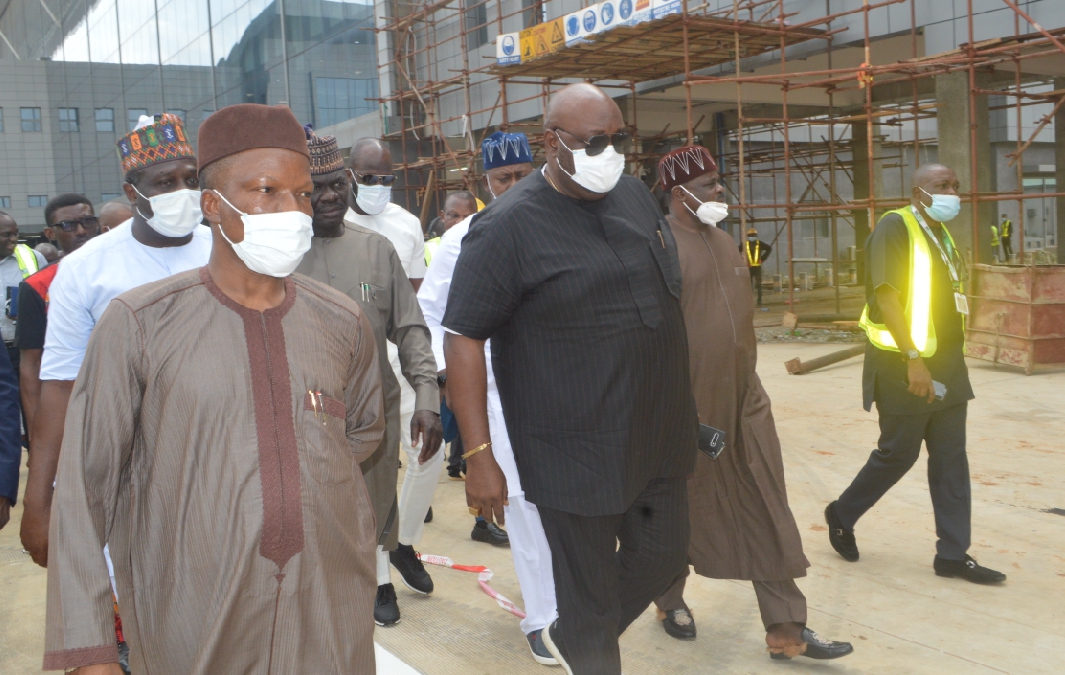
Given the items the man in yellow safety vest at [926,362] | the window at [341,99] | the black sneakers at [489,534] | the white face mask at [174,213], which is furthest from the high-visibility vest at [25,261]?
the window at [341,99]

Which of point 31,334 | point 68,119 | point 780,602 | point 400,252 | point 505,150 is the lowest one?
point 780,602

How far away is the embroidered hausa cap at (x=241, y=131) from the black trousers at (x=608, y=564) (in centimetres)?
135

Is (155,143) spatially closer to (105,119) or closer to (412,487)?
(412,487)

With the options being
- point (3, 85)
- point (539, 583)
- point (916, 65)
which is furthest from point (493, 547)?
point (3, 85)

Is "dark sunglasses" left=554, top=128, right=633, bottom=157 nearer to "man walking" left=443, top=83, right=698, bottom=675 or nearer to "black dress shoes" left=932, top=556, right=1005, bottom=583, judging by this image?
"man walking" left=443, top=83, right=698, bottom=675

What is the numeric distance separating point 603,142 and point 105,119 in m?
43.0

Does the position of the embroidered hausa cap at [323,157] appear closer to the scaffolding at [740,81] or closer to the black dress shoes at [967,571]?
the black dress shoes at [967,571]

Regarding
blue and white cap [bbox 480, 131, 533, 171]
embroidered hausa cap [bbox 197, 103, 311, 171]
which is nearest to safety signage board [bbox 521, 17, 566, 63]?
blue and white cap [bbox 480, 131, 533, 171]

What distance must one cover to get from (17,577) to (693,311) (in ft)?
12.8

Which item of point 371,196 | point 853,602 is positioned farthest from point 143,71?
point 853,602

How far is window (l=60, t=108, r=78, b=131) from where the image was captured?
43844 mm

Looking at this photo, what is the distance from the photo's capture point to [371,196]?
16.2ft

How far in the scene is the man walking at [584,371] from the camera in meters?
2.75

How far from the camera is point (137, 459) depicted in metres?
1.97
